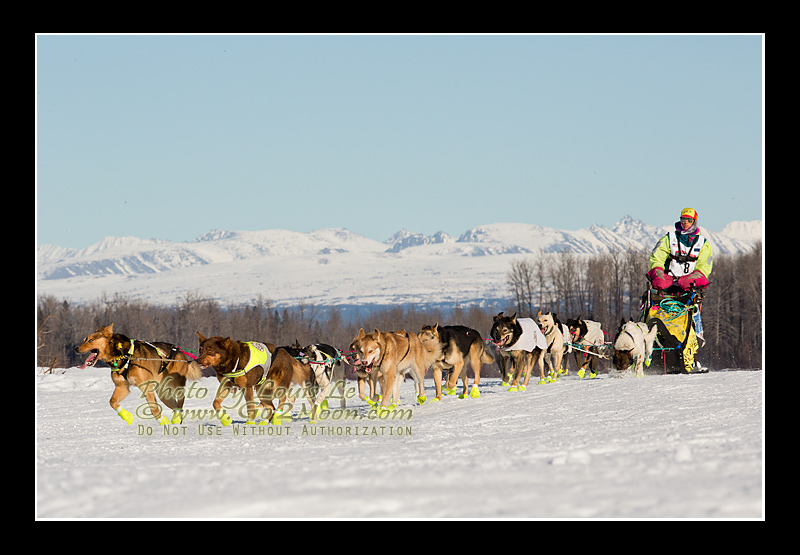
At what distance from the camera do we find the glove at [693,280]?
42.5ft

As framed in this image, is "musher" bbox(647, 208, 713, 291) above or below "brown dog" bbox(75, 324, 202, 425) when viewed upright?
above

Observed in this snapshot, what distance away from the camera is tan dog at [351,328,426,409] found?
1022cm

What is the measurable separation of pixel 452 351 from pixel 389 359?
1716 millimetres

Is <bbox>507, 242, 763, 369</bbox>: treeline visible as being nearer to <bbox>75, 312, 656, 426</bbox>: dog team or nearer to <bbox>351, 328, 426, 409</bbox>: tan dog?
<bbox>75, 312, 656, 426</bbox>: dog team

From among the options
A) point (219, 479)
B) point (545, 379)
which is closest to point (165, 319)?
point (545, 379)

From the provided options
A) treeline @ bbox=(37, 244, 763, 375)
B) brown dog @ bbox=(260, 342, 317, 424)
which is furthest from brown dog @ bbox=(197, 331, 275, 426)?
treeline @ bbox=(37, 244, 763, 375)

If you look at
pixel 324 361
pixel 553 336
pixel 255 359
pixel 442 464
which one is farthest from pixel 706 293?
pixel 442 464

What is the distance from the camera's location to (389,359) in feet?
34.6

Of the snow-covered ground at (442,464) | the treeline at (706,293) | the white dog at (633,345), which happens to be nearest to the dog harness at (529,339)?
the white dog at (633,345)

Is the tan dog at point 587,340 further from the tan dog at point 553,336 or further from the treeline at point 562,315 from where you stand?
the treeline at point 562,315

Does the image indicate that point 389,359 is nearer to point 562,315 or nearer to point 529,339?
point 529,339

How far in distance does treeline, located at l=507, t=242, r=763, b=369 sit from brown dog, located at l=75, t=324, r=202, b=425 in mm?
46880

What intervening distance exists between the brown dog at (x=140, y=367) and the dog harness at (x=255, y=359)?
0.98 meters

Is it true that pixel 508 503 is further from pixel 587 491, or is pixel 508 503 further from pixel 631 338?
pixel 631 338
